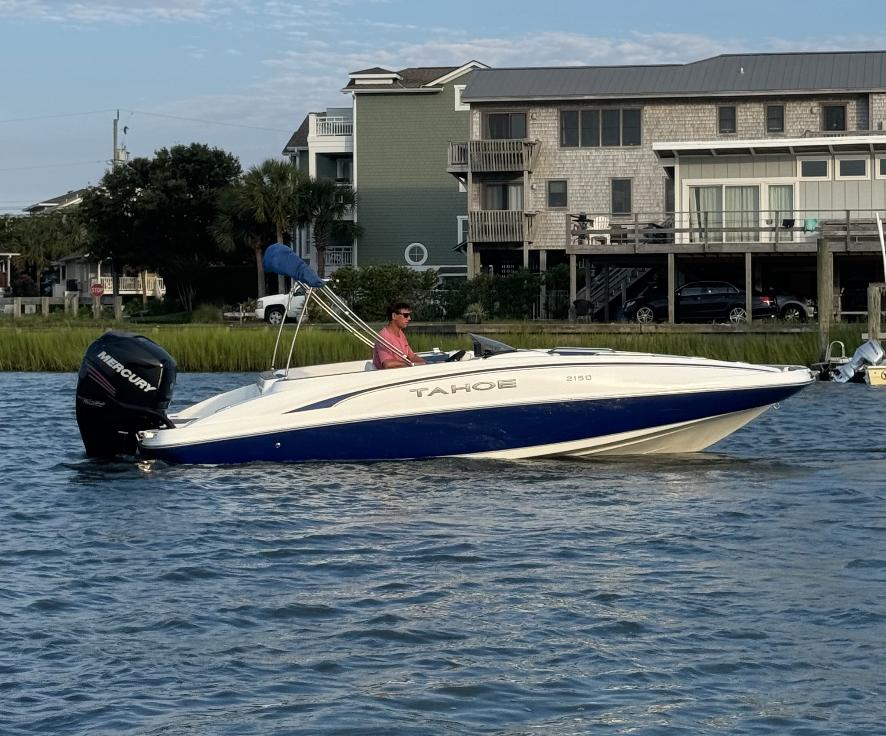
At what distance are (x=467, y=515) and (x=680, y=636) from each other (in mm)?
4014

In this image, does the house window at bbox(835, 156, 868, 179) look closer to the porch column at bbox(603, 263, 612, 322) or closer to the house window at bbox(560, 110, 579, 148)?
the porch column at bbox(603, 263, 612, 322)

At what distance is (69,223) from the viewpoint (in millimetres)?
100188

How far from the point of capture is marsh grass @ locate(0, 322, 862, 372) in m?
29.8

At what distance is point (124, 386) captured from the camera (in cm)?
1468

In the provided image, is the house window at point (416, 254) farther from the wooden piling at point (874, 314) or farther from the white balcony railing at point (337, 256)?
the wooden piling at point (874, 314)

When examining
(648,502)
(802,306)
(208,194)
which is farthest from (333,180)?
(648,502)

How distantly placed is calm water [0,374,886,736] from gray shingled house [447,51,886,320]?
28.6m

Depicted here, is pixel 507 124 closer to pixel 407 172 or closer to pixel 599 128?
pixel 599 128

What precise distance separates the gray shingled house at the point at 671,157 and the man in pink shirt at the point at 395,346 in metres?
26.8

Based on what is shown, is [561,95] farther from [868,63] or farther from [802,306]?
[802,306]

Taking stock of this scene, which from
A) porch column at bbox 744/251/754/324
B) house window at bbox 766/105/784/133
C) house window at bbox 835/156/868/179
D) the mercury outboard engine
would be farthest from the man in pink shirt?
house window at bbox 766/105/784/133

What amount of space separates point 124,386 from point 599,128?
3749 centimetres

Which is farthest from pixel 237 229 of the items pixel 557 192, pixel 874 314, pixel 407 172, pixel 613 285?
pixel 874 314

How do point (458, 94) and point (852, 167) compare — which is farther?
point (458, 94)
